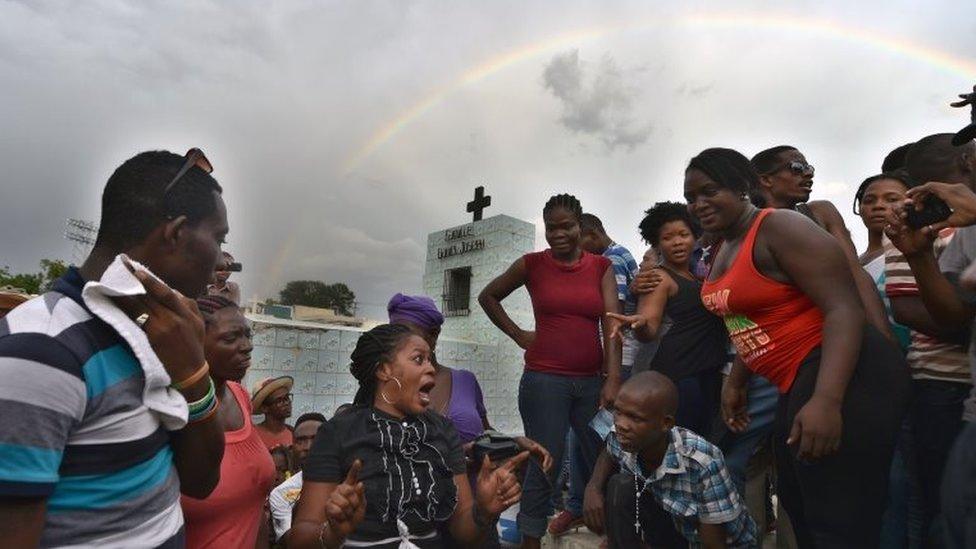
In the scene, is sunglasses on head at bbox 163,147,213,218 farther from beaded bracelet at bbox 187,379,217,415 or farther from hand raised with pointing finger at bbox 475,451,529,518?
hand raised with pointing finger at bbox 475,451,529,518

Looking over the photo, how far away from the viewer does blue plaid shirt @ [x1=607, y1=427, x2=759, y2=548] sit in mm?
2744

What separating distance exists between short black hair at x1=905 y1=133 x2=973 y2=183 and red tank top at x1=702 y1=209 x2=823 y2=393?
3.06ft

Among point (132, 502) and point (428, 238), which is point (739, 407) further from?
point (428, 238)

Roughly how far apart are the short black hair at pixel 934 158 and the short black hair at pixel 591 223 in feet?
9.32

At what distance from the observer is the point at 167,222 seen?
1.44 m

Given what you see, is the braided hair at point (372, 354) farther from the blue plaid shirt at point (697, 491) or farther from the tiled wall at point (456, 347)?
the tiled wall at point (456, 347)

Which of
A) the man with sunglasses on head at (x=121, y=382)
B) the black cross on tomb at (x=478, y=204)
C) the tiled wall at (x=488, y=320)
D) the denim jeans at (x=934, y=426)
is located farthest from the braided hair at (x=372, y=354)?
the black cross on tomb at (x=478, y=204)

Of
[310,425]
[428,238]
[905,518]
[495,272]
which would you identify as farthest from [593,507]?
[428,238]

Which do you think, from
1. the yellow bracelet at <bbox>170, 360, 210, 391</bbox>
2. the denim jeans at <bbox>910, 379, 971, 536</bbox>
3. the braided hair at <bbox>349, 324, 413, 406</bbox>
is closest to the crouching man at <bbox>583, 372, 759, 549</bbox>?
the denim jeans at <bbox>910, 379, 971, 536</bbox>

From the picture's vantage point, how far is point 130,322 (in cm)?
126

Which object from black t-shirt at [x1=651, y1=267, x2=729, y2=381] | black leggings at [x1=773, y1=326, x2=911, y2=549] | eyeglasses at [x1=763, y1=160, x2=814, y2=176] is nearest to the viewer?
black leggings at [x1=773, y1=326, x2=911, y2=549]

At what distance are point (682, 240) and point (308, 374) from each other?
20.1 ft

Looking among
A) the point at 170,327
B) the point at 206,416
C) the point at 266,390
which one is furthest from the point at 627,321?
the point at 266,390

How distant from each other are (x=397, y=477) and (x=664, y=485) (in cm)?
130
